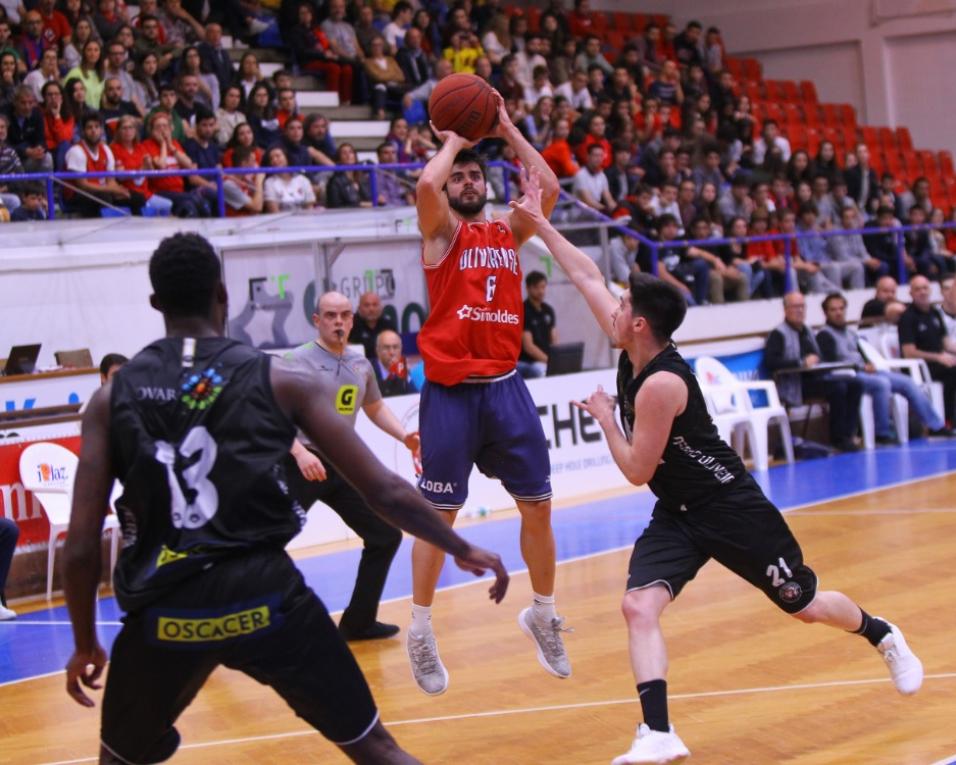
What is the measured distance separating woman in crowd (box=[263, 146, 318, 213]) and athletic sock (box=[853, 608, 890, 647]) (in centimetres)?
930

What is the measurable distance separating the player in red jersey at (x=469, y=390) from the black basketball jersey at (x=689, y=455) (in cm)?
97

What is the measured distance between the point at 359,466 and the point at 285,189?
36.0 ft

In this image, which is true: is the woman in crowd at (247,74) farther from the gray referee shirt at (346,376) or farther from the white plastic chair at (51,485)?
the gray referee shirt at (346,376)

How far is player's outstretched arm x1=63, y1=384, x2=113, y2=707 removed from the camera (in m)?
3.55

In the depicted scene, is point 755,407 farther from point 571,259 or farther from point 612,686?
point 571,259

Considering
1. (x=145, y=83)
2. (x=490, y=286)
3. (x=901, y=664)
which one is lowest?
(x=901, y=664)

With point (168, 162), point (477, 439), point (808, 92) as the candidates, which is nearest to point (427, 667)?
point (477, 439)

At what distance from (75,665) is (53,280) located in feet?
29.5

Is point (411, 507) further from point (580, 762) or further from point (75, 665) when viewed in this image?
point (580, 762)

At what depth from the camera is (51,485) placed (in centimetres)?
998

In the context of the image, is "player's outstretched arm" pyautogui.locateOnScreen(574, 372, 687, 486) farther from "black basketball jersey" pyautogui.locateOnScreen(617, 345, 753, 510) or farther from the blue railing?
the blue railing

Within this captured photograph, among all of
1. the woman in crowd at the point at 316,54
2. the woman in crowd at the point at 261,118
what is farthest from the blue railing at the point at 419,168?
the woman in crowd at the point at 316,54

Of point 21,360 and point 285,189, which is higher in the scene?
point 285,189

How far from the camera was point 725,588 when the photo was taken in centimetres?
869
